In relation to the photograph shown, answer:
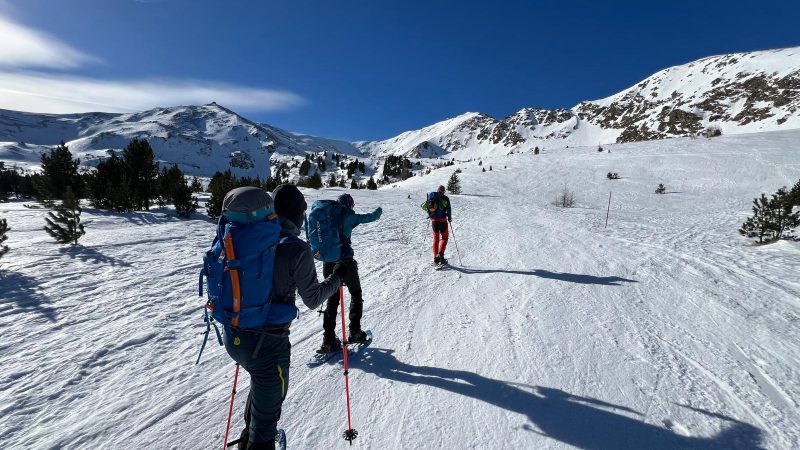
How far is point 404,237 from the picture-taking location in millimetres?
12016

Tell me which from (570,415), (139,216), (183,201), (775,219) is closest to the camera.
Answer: (570,415)

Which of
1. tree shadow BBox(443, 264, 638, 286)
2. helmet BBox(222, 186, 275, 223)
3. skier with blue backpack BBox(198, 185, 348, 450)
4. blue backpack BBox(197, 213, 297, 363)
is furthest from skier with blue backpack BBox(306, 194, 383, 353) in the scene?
tree shadow BBox(443, 264, 638, 286)

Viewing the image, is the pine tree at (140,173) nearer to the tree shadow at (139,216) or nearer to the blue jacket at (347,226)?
the tree shadow at (139,216)

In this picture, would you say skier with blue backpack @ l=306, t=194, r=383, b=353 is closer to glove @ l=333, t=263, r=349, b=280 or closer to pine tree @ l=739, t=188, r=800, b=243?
glove @ l=333, t=263, r=349, b=280

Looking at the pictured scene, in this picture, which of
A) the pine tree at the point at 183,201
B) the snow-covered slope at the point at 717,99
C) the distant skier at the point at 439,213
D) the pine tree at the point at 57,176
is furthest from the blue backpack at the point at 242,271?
the snow-covered slope at the point at 717,99

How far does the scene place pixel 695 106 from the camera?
66.8m

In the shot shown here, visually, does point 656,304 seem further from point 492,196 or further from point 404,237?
point 492,196

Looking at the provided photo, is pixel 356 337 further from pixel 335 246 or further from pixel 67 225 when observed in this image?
pixel 67 225

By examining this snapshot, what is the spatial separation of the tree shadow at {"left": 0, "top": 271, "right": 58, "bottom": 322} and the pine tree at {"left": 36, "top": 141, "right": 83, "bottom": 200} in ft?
47.0

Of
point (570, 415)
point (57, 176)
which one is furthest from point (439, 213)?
point (57, 176)

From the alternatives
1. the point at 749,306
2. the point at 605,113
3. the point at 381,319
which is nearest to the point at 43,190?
the point at 381,319

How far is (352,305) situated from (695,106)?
86491 mm

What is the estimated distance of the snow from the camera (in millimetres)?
3352

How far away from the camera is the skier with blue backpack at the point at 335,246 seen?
4422 mm
